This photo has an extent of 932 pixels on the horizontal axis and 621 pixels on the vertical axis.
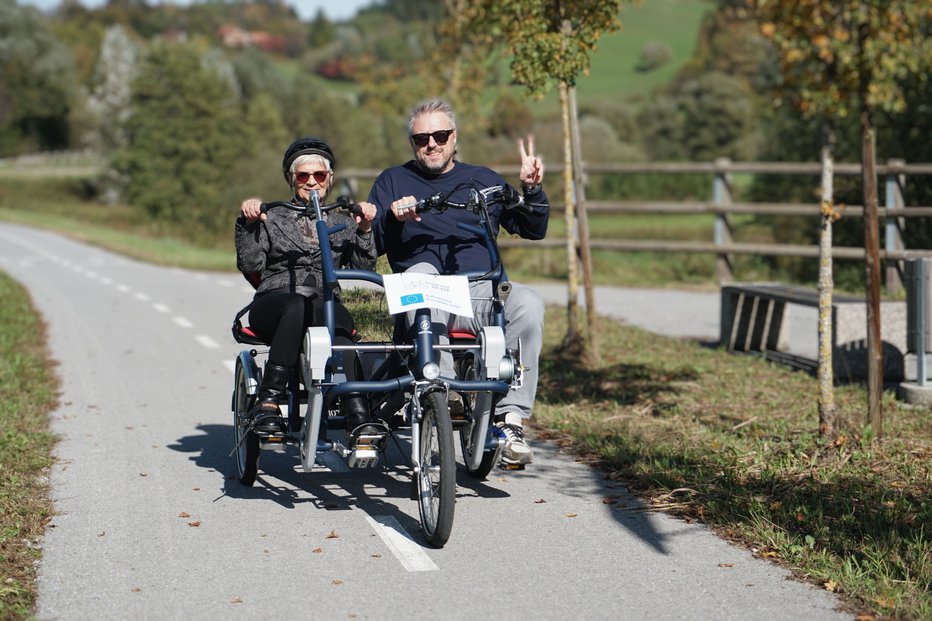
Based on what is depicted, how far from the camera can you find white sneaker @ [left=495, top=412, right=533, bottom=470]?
5836mm

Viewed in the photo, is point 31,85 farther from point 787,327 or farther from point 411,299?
point 411,299

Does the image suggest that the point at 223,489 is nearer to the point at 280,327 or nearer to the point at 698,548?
the point at 280,327

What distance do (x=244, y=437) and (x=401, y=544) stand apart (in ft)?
4.55

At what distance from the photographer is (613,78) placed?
95.5 meters

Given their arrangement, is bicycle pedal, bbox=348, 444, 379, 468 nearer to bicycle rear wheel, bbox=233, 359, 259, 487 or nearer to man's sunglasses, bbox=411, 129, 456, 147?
bicycle rear wheel, bbox=233, 359, 259, 487

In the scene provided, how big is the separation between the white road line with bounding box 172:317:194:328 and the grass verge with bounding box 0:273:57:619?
1.54 meters

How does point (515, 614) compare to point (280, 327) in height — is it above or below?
below

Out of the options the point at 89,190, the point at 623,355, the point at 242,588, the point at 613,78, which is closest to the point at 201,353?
the point at 623,355

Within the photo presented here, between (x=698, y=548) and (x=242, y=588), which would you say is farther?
(x=698, y=548)

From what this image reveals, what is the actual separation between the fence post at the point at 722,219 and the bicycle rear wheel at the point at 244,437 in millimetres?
11725

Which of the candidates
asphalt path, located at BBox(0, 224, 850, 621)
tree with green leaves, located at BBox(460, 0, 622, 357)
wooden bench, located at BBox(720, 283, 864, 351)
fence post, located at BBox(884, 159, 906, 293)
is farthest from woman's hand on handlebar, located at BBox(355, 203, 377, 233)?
fence post, located at BBox(884, 159, 906, 293)

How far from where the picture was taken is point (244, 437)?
6336 mm

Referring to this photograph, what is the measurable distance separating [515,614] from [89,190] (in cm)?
8113

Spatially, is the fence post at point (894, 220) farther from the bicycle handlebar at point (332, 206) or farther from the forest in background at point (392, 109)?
the bicycle handlebar at point (332, 206)
